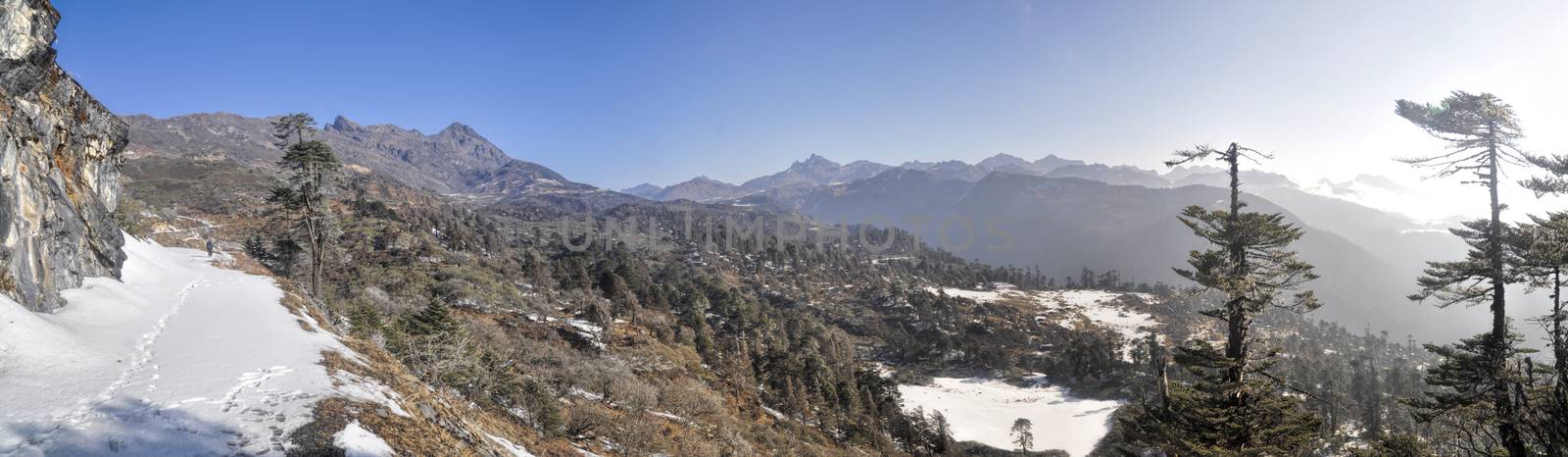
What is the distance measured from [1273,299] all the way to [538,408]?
21.2 m

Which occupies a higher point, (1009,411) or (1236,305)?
(1236,305)

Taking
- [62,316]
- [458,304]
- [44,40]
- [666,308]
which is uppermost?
[44,40]

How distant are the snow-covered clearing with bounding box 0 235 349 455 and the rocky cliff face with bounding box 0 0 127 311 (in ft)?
2.43

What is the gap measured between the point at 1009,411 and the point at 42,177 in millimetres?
83301

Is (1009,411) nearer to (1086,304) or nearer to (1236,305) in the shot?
(1236,305)

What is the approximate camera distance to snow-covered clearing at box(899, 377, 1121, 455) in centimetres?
6512

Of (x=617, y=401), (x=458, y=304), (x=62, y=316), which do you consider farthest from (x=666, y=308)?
(x=62, y=316)

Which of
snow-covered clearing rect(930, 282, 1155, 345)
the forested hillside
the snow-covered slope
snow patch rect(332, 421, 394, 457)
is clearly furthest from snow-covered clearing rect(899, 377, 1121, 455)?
snow patch rect(332, 421, 394, 457)

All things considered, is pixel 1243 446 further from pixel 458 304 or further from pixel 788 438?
pixel 458 304

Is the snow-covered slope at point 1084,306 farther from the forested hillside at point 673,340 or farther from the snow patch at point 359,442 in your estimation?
the snow patch at point 359,442

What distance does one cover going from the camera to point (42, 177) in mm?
13945

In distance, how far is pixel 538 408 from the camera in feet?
53.6

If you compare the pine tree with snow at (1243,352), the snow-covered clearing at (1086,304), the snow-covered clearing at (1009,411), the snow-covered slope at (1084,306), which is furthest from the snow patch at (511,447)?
the snow-covered clearing at (1086,304)

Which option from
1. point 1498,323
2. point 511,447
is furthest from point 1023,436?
point 511,447
